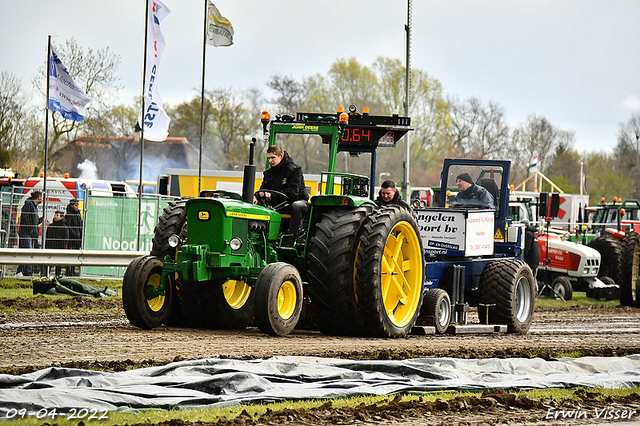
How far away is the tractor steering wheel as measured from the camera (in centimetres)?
962

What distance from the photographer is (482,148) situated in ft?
210

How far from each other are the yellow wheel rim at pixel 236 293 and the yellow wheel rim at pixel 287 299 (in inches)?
46.9

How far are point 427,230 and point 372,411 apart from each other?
23.6ft

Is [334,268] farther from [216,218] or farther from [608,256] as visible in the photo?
[608,256]

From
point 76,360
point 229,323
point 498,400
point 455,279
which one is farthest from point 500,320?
point 76,360

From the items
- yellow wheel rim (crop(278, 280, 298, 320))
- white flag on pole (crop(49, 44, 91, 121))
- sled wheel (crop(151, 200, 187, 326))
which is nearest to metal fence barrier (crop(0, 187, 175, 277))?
white flag on pole (crop(49, 44, 91, 121))

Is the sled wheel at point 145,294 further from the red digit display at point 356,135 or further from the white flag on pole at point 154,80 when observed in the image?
the white flag on pole at point 154,80

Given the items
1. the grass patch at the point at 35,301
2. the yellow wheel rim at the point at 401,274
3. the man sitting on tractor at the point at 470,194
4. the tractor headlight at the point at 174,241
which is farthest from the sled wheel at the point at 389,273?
the grass patch at the point at 35,301

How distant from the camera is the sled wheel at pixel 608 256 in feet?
70.3

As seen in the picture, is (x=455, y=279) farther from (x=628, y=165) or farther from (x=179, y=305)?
(x=628, y=165)

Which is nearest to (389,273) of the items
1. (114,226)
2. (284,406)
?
(284,406)

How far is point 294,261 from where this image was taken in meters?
9.76

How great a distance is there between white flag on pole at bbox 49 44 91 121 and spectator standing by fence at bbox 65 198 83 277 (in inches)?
83.9

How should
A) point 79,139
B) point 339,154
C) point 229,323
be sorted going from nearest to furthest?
point 229,323, point 339,154, point 79,139
